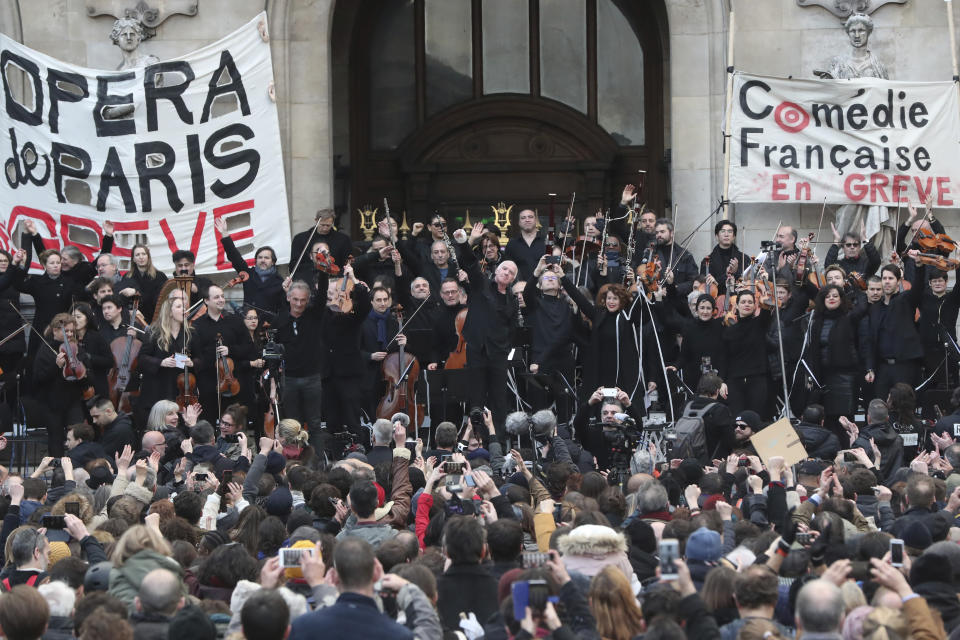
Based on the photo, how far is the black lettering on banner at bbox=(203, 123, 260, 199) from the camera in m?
19.2

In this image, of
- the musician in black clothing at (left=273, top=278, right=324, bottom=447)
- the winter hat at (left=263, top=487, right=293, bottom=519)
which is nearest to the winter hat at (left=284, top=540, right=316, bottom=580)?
the winter hat at (left=263, top=487, right=293, bottom=519)

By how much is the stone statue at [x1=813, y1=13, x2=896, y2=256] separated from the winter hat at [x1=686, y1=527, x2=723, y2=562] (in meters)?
11.8

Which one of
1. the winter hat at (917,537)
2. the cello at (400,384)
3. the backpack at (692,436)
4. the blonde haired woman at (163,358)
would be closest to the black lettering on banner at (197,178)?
the blonde haired woman at (163,358)

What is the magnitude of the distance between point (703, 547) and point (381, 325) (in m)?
8.57

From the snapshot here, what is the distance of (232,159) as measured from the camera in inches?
760

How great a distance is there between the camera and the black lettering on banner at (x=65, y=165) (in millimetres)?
19219

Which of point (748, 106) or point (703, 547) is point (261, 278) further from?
point (703, 547)

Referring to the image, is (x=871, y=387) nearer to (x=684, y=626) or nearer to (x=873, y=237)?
(x=873, y=237)

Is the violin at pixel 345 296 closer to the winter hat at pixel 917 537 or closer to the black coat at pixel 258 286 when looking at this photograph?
the black coat at pixel 258 286

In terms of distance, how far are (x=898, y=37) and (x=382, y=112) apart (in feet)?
22.4

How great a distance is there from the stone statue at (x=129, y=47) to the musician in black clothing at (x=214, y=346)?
4.22 meters

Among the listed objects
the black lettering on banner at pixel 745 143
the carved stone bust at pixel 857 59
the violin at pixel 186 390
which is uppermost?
the carved stone bust at pixel 857 59

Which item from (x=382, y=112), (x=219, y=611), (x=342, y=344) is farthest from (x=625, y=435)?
(x=382, y=112)

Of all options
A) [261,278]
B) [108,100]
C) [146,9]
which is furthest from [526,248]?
[146,9]
